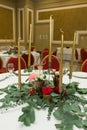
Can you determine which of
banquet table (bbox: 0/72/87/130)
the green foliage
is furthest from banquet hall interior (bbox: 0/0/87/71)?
banquet table (bbox: 0/72/87/130)

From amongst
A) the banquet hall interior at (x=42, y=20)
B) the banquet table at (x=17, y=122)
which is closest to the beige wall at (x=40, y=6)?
the banquet hall interior at (x=42, y=20)

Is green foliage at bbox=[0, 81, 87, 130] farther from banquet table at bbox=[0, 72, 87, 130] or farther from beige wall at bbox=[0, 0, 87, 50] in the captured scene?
beige wall at bbox=[0, 0, 87, 50]

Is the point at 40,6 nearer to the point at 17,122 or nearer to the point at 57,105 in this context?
the point at 57,105

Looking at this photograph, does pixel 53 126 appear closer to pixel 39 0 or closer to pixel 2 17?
pixel 2 17

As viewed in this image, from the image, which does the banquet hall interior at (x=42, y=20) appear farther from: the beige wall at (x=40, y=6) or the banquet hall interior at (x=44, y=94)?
the banquet hall interior at (x=44, y=94)

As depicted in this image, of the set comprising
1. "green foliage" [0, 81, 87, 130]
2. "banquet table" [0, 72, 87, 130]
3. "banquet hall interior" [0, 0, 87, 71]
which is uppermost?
"banquet hall interior" [0, 0, 87, 71]

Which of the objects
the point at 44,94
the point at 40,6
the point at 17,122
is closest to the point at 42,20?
the point at 40,6

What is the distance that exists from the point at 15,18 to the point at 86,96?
7492 millimetres

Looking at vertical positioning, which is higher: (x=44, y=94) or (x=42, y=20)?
(x=42, y=20)

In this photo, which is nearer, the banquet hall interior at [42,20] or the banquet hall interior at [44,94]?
the banquet hall interior at [44,94]

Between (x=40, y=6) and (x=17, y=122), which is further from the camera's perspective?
(x=40, y=6)

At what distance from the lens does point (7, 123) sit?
978 millimetres

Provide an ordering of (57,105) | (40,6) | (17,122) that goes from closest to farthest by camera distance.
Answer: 1. (17,122)
2. (57,105)
3. (40,6)

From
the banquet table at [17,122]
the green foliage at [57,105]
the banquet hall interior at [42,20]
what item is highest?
the banquet hall interior at [42,20]
